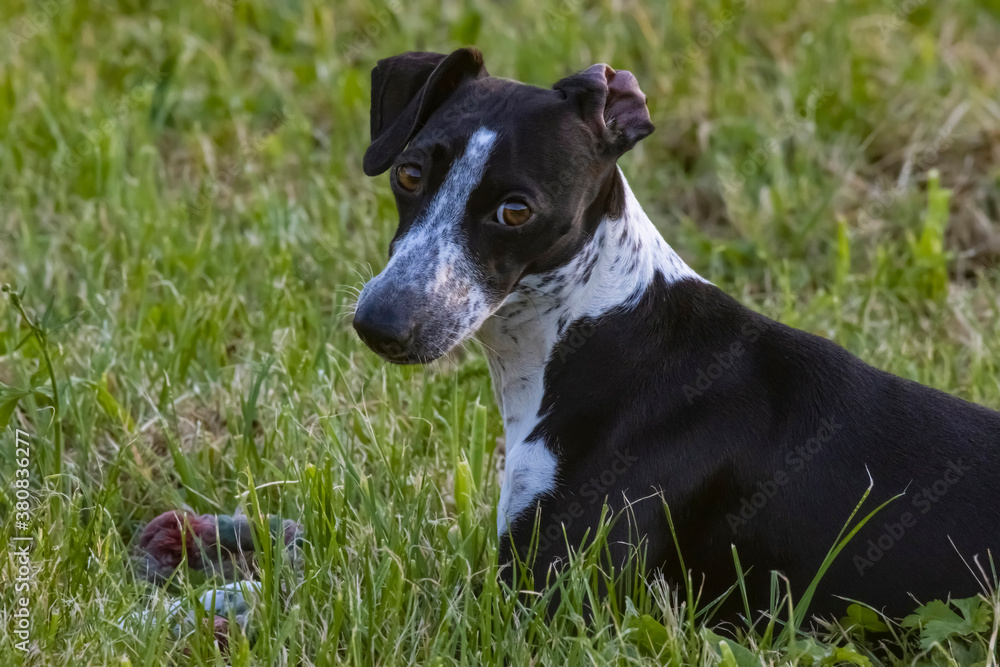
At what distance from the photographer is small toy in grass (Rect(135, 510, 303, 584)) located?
10.9ft

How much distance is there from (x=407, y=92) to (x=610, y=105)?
0.59 meters

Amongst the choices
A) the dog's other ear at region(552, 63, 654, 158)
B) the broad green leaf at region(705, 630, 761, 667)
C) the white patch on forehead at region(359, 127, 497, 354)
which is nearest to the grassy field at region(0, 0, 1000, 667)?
the broad green leaf at region(705, 630, 761, 667)

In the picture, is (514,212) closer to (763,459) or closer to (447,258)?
(447,258)

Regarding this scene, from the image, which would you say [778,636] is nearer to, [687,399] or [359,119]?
[687,399]

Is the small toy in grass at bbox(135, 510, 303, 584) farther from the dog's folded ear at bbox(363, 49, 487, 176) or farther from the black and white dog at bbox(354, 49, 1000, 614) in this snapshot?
the dog's folded ear at bbox(363, 49, 487, 176)

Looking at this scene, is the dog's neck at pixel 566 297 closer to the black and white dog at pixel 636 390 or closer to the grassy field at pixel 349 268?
the black and white dog at pixel 636 390

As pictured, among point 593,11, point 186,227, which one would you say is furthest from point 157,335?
point 593,11

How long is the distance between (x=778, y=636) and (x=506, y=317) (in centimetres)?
106

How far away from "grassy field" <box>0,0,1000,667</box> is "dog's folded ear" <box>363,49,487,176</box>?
0.49 m

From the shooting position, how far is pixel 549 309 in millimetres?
3084

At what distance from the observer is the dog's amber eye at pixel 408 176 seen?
2.97 metres

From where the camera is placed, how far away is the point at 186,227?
207 inches

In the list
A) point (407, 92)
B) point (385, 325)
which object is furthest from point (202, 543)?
point (407, 92)

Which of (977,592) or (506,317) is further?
(506,317)
